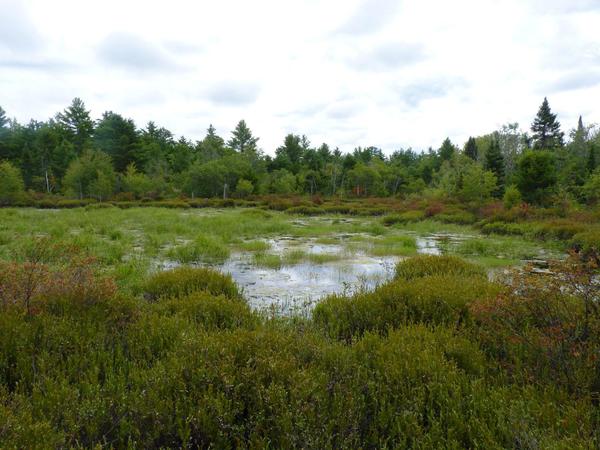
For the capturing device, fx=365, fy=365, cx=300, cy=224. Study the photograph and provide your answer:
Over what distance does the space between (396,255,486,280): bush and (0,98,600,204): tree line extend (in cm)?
2526

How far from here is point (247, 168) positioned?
5616 cm

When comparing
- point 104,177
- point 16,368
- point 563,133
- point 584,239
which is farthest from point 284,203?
point 563,133

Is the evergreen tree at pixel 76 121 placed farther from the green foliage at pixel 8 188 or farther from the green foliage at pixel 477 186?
the green foliage at pixel 477 186

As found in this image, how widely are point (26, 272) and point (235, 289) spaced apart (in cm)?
322

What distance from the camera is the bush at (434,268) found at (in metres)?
7.98

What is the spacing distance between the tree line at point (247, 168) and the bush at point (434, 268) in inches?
994

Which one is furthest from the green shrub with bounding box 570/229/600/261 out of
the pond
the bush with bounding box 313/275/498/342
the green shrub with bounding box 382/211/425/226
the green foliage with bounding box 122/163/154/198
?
the green foliage with bounding box 122/163/154/198

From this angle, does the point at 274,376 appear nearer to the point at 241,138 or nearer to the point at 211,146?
the point at 211,146

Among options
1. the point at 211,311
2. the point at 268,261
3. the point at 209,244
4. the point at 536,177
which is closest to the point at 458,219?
the point at 536,177

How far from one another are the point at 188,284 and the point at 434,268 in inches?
209

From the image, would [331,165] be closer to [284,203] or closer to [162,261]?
[284,203]

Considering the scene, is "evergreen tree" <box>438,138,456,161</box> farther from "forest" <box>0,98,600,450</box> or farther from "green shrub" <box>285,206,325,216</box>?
"forest" <box>0,98,600,450</box>

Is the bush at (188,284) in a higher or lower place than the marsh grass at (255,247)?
higher

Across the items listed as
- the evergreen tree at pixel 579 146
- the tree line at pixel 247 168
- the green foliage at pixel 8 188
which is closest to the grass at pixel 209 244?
the tree line at pixel 247 168
